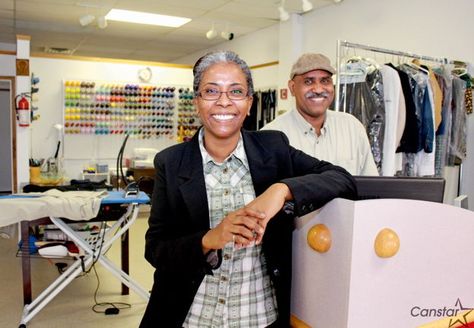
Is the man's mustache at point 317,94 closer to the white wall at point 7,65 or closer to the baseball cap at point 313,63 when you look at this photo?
the baseball cap at point 313,63

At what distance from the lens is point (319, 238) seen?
1.07 m

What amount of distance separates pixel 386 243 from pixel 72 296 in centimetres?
339

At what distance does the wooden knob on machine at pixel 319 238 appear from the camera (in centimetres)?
106

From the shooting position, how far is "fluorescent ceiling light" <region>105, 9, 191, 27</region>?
6.53 meters

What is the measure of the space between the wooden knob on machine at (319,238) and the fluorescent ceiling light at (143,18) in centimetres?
598

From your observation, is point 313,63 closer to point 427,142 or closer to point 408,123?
point 408,123

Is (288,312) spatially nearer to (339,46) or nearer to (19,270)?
(339,46)

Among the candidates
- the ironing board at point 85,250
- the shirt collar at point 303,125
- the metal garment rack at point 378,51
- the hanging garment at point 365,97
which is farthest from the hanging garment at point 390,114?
the ironing board at point 85,250

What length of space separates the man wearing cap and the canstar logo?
1100mm

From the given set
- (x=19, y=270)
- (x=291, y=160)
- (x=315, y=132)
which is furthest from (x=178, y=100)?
(x=291, y=160)

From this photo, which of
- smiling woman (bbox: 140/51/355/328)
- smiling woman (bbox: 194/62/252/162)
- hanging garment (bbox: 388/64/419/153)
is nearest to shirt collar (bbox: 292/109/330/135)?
smiling woman (bbox: 140/51/355/328)

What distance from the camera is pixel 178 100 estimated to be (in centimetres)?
704

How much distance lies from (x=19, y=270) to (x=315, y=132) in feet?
11.6

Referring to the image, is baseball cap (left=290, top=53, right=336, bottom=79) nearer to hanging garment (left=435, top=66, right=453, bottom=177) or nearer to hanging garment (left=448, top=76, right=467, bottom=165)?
hanging garment (left=435, top=66, right=453, bottom=177)
